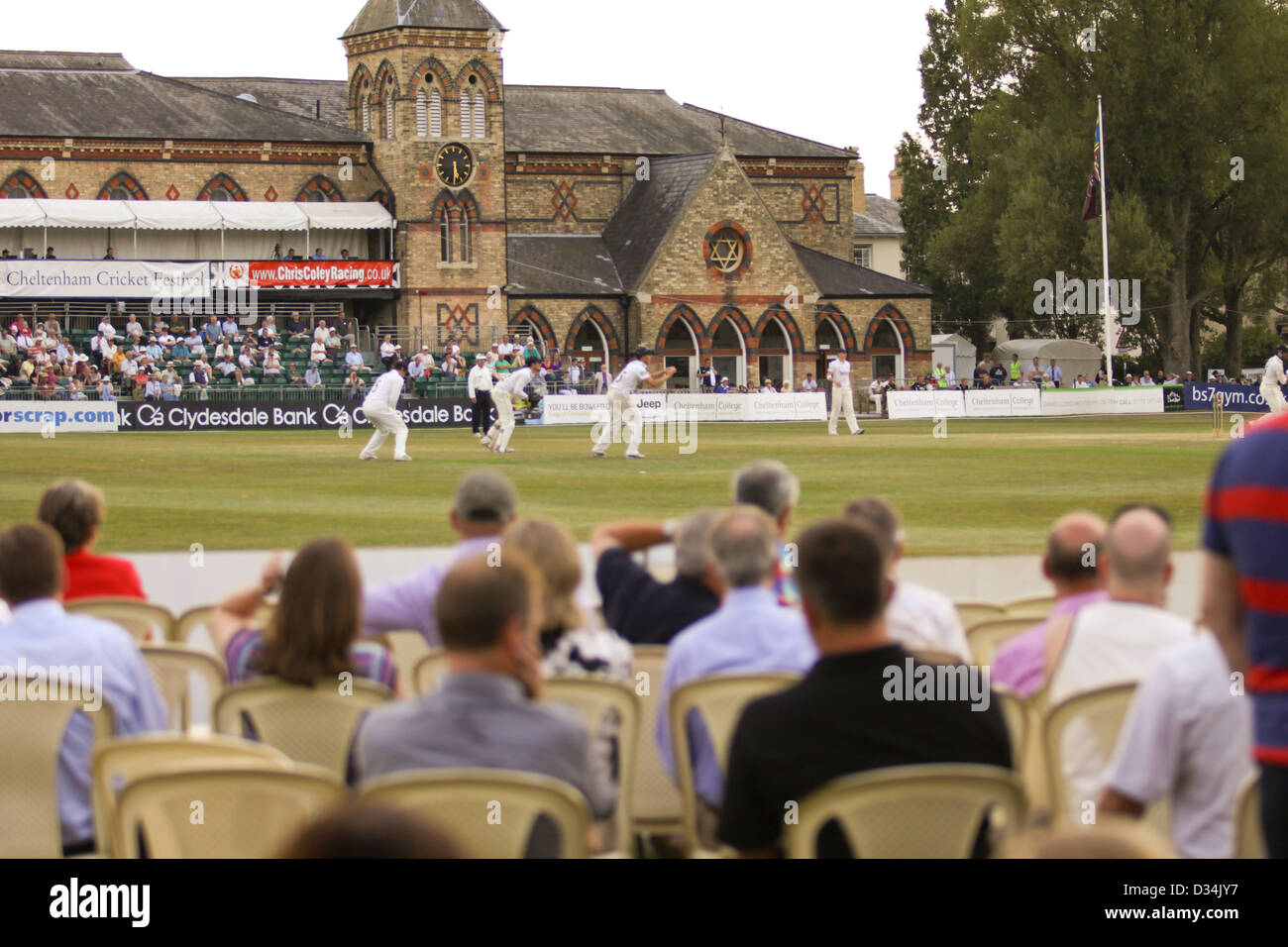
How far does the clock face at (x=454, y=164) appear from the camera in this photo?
6738 centimetres

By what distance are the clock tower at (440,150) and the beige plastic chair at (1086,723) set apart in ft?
200

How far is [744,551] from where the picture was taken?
6.61m

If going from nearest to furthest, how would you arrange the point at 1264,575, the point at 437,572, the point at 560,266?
the point at 1264,575
the point at 437,572
the point at 560,266

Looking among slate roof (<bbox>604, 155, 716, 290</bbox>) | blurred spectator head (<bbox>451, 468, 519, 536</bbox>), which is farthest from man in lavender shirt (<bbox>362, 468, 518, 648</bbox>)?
slate roof (<bbox>604, 155, 716, 290</bbox>)

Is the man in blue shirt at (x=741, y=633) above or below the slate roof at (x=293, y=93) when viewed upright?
below

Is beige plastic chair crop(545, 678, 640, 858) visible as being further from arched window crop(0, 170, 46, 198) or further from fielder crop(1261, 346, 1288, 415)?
arched window crop(0, 170, 46, 198)

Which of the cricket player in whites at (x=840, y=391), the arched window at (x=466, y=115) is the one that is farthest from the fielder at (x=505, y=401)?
the arched window at (x=466, y=115)

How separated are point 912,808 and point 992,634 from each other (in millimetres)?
3429

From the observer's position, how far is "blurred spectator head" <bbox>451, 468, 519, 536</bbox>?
857 cm

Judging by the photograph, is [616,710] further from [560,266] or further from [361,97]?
[361,97]

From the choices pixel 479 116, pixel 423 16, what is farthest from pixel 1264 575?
pixel 479 116

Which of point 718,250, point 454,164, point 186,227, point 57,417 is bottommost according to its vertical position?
point 57,417

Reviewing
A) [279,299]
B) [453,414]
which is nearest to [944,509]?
[453,414]

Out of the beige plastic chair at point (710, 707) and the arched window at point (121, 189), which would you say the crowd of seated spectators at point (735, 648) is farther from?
the arched window at point (121, 189)
